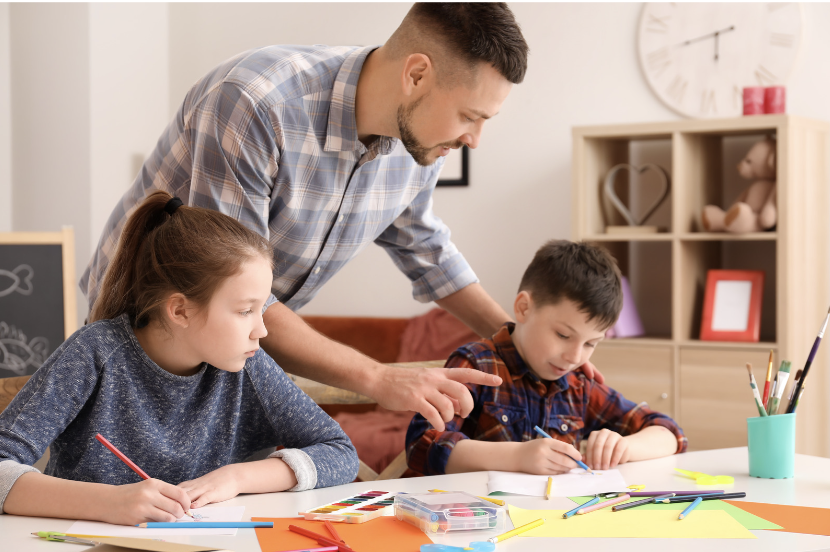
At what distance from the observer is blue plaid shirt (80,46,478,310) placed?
1.34 metres

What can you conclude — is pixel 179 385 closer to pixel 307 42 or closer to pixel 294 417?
pixel 294 417

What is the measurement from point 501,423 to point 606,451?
0.84ft

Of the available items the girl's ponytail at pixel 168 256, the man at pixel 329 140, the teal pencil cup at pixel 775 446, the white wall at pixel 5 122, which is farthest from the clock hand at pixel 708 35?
the white wall at pixel 5 122

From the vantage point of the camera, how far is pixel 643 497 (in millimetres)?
1049

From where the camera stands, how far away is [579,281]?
4.89 ft

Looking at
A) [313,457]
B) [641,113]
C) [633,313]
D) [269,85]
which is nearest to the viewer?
[313,457]

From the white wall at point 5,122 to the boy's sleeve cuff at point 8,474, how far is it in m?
2.92

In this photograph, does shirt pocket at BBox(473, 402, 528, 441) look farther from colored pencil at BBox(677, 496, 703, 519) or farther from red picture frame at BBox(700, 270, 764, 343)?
red picture frame at BBox(700, 270, 764, 343)

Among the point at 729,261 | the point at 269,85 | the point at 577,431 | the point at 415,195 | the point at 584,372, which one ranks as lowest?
the point at 577,431

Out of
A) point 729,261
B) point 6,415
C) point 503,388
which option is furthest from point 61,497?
point 729,261

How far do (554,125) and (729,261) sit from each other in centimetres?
86

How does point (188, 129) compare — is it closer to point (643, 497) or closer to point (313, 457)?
point (313, 457)

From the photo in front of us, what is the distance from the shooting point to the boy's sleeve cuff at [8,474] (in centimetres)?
94

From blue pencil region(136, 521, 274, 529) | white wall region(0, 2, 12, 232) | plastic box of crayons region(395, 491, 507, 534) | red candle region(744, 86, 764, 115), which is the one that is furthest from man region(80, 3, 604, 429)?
white wall region(0, 2, 12, 232)
